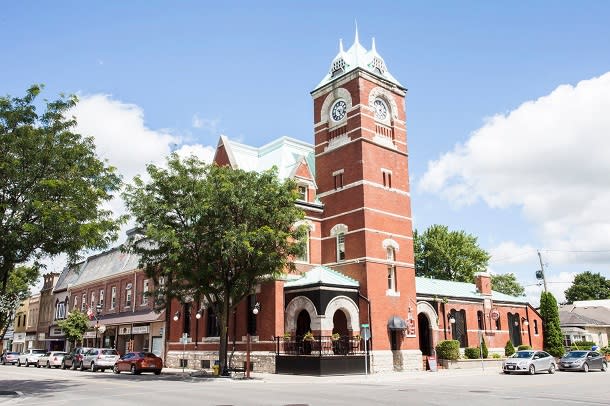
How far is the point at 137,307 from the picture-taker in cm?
5047

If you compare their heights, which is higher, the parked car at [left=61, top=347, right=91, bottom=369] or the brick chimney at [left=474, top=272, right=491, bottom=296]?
the brick chimney at [left=474, top=272, right=491, bottom=296]

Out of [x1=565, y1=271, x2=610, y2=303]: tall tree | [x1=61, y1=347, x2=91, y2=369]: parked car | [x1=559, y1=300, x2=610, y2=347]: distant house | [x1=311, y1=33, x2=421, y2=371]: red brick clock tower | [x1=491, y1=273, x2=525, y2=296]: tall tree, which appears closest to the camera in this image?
[x1=311, y1=33, x2=421, y2=371]: red brick clock tower

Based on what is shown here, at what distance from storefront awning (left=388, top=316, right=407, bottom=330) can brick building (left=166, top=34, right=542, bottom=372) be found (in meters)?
0.06

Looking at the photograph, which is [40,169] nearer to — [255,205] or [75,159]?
[75,159]

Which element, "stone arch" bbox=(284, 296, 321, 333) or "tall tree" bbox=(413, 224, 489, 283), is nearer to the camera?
"stone arch" bbox=(284, 296, 321, 333)

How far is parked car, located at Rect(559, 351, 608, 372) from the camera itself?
34344mm

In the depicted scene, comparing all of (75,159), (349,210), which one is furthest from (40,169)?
(349,210)

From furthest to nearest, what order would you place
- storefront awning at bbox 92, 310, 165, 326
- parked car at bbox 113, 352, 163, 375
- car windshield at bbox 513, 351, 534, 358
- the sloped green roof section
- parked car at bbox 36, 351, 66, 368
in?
storefront awning at bbox 92, 310, 165, 326 < parked car at bbox 36, 351, 66, 368 < parked car at bbox 113, 352, 163, 375 < car windshield at bbox 513, 351, 534, 358 < the sloped green roof section

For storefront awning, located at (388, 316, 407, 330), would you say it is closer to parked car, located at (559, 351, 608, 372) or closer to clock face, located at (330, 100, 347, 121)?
parked car, located at (559, 351, 608, 372)

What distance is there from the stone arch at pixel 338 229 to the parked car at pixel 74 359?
20880 mm

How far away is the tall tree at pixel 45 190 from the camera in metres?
19.5

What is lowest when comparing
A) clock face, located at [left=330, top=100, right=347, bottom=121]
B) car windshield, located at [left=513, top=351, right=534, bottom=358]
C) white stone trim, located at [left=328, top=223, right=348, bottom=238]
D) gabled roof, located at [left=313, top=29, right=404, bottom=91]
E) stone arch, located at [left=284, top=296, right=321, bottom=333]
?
car windshield, located at [left=513, top=351, right=534, bottom=358]

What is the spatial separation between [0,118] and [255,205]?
39.6 ft

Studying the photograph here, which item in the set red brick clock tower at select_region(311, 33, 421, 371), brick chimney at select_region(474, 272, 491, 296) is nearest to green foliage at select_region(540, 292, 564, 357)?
brick chimney at select_region(474, 272, 491, 296)
